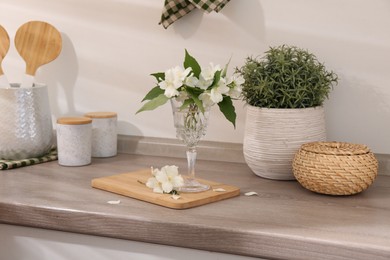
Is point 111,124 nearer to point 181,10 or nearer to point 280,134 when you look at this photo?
point 181,10

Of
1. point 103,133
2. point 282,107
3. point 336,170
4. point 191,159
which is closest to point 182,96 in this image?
point 191,159

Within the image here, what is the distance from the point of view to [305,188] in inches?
62.2

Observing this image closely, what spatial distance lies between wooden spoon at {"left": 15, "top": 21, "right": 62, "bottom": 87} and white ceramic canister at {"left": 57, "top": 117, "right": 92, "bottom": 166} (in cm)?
26

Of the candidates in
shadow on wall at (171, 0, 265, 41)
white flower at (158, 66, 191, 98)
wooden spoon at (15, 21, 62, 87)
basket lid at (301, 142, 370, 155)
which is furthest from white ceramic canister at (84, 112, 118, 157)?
basket lid at (301, 142, 370, 155)

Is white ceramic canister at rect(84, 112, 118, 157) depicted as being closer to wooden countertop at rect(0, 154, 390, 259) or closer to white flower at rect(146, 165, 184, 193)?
wooden countertop at rect(0, 154, 390, 259)

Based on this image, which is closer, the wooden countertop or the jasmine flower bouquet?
the wooden countertop

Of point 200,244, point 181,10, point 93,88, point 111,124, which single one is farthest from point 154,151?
point 200,244

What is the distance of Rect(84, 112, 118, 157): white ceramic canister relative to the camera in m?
1.89

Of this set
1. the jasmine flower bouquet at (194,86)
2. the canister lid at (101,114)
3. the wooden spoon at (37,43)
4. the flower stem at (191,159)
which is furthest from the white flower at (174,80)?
the wooden spoon at (37,43)

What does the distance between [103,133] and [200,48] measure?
1.22 ft

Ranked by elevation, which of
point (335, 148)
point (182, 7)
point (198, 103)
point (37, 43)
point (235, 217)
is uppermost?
point (182, 7)

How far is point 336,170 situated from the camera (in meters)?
1.46

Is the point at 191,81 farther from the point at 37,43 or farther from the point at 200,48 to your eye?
the point at 37,43

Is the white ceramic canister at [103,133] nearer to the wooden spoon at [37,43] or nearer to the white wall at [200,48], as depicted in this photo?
the white wall at [200,48]
